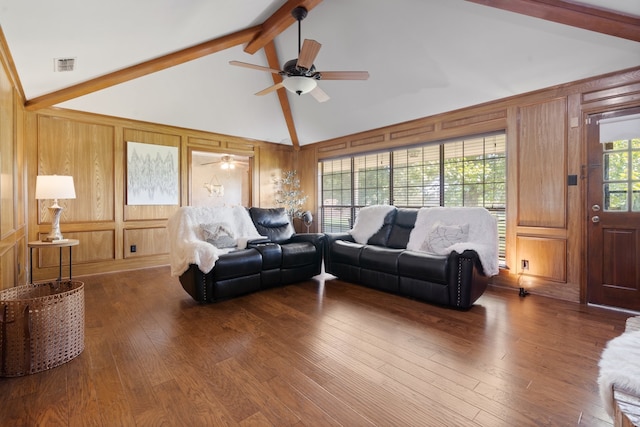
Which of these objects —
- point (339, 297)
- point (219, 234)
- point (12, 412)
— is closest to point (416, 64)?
point (339, 297)

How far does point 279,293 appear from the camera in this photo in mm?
3592

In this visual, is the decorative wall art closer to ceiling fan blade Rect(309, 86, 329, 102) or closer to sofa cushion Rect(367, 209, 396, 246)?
ceiling fan blade Rect(309, 86, 329, 102)

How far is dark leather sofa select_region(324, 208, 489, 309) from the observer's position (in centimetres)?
300

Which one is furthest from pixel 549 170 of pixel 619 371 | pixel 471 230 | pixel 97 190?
pixel 97 190

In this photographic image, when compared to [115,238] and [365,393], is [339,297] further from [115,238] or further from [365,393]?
[115,238]

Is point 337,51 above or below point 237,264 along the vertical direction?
above

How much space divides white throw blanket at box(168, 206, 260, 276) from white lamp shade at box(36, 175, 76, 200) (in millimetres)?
1195

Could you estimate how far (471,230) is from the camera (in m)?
3.48

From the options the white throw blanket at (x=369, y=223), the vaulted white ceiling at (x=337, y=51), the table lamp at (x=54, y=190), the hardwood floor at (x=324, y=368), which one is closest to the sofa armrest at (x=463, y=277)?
the hardwood floor at (x=324, y=368)

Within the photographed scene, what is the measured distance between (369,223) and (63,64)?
406 centimetres

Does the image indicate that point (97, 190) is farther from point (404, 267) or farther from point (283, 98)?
point (404, 267)

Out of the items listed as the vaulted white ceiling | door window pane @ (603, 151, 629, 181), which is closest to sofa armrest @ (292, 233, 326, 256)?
the vaulted white ceiling

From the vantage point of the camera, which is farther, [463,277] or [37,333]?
[463,277]

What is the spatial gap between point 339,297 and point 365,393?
176 cm
